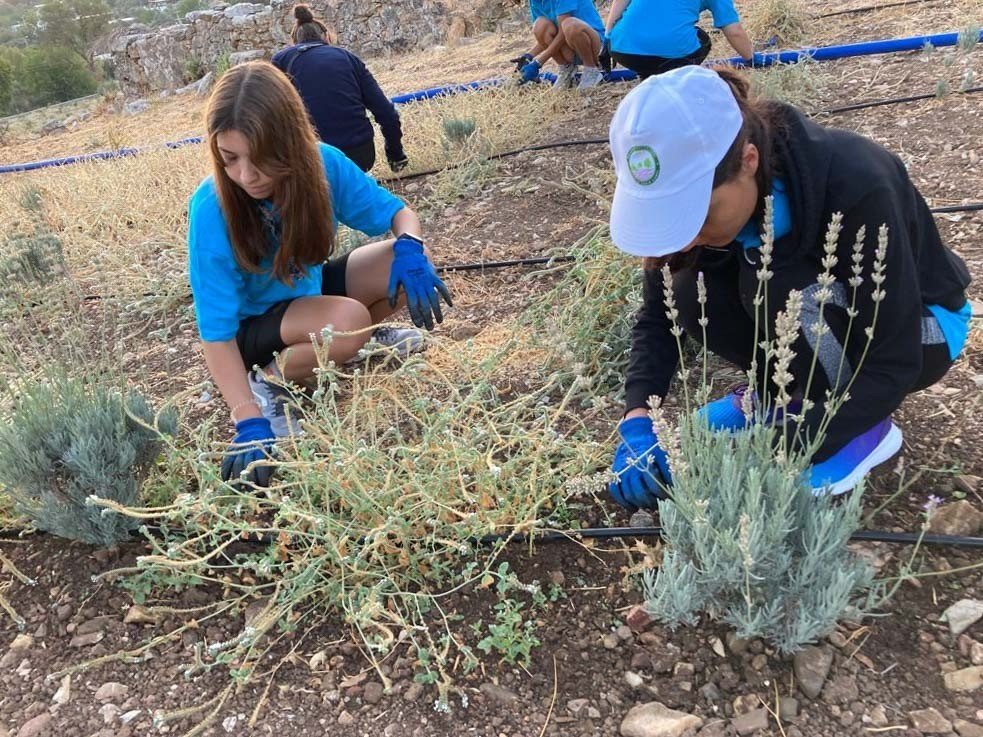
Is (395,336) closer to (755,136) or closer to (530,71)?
(755,136)

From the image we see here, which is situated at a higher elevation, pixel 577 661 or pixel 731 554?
pixel 731 554

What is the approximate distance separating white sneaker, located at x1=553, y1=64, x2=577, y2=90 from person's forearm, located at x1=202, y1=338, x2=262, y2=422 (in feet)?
12.7

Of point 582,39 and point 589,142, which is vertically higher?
point 582,39

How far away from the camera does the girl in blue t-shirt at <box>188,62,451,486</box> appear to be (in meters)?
1.94

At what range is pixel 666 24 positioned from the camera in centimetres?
440

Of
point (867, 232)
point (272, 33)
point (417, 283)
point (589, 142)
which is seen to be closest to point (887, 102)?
point (589, 142)

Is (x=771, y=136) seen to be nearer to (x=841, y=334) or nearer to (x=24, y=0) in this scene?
(x=841, y=334)

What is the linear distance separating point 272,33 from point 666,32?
11410 millimetres

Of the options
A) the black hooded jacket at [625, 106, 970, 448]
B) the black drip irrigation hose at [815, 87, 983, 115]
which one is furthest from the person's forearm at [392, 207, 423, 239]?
the black drip irrigation hose at [815, 87, 983, 115]

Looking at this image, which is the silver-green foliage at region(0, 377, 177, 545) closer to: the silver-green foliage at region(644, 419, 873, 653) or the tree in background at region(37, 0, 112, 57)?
the silver-green foliage at region(644, 419, 873, 653)

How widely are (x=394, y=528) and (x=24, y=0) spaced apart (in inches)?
4047

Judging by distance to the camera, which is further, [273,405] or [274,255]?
[273,405]

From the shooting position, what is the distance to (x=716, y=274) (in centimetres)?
174

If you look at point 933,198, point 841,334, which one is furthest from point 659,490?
point 933,198
